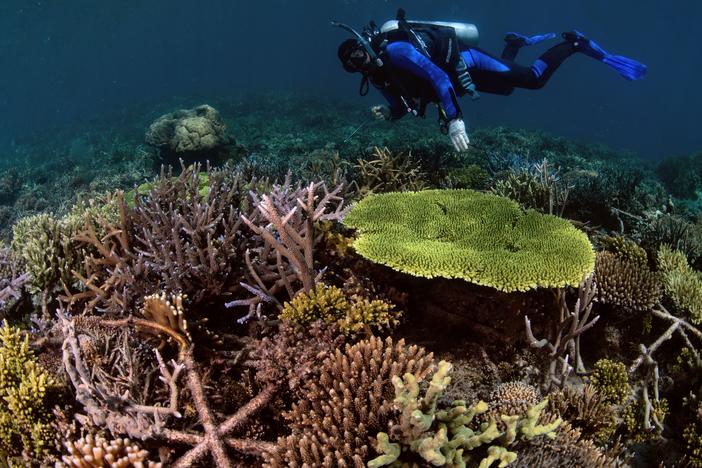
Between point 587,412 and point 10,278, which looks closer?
point 587,412

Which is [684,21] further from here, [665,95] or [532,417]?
[532,417]

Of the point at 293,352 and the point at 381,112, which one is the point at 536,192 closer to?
the point at 381,112

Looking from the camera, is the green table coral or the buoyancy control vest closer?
the green table coral

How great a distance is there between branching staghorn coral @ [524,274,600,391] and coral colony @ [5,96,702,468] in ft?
0.07

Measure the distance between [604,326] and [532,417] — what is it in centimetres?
224

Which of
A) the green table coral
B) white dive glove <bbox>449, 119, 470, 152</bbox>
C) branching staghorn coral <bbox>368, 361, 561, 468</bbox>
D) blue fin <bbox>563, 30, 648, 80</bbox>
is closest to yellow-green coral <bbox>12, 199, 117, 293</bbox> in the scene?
the green table coral

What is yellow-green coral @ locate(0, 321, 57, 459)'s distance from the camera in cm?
240

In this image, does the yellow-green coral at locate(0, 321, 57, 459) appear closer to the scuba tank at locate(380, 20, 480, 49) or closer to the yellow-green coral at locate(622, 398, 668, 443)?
the yellow-green coral at locate(622, 398, 668, 443)

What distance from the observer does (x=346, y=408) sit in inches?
84.3

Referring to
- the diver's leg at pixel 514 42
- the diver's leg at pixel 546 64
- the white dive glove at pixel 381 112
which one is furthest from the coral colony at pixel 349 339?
the diver's leg at pixel 514 42

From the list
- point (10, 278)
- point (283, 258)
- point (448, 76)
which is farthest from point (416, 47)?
point (10, 278)

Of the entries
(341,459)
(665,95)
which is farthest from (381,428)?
(665,95)

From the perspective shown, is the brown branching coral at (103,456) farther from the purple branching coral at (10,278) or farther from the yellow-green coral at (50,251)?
the purple branching coral at (10,278)

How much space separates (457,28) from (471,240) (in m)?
7.09
